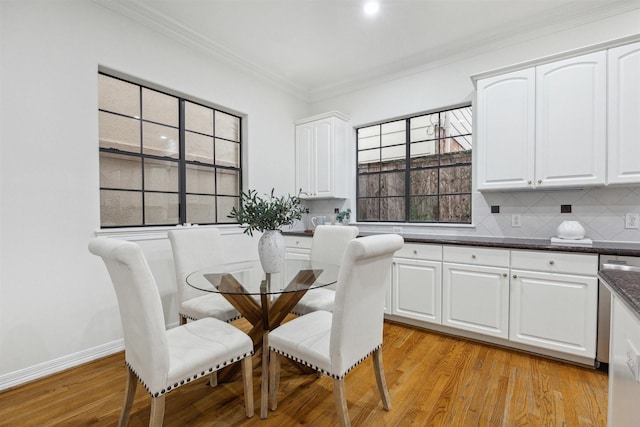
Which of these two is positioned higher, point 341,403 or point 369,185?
point 369,185

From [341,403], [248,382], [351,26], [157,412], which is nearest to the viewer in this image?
[157,412]

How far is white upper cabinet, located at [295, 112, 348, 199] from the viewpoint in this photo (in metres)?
4.00

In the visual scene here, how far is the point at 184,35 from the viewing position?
9.75 feet

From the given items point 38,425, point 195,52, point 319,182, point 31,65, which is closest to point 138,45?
point 195,52

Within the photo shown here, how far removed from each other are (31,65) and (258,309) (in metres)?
2.30

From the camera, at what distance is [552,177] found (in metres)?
2.55

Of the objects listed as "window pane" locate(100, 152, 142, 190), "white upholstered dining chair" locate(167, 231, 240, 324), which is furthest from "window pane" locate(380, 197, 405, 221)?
"window pane" locate(100, 152, 142, 190)

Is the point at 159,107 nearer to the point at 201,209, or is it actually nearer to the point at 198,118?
the point at 198,118

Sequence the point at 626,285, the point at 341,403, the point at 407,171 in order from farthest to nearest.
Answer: the point at 407,171, the point at 341,403, the point at 626,285

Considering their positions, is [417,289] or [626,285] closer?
[626,285]

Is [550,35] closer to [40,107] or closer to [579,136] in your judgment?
[579,136]

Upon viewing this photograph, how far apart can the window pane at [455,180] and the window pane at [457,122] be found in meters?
0.41

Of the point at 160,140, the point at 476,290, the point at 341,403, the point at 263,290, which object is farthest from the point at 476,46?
the point at 341,403

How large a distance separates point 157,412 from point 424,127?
3.61 meters
